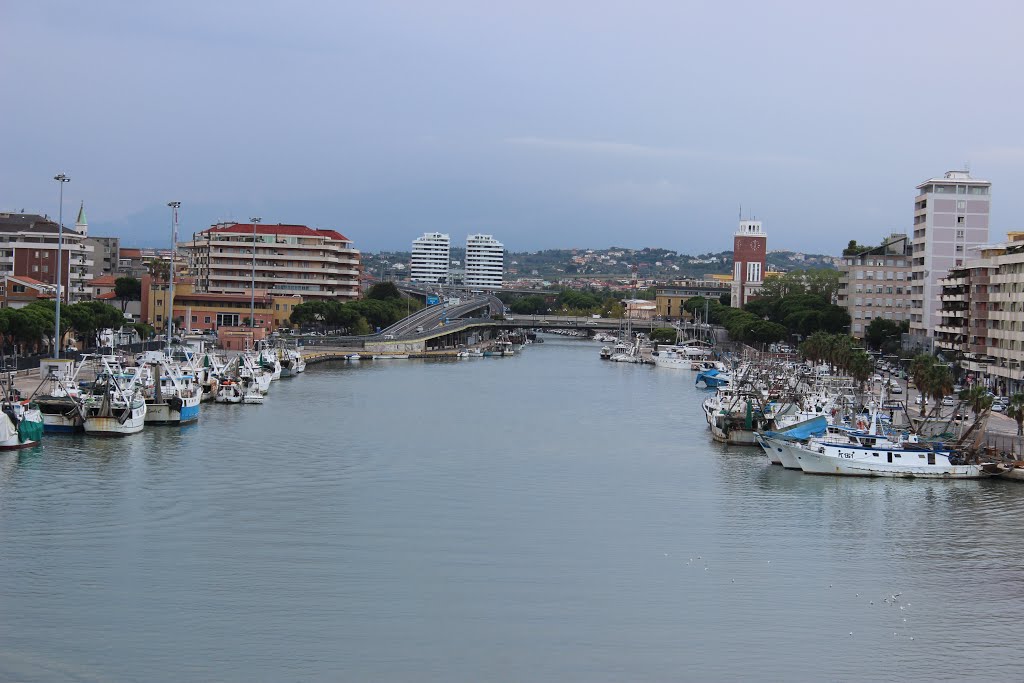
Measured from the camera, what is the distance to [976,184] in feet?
184

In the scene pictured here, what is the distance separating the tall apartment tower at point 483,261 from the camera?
187 m

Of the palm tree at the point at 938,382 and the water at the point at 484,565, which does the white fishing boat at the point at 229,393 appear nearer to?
the water at the point at 484,565

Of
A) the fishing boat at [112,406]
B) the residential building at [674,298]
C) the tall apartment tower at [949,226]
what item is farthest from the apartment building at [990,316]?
the residential building at [674,298]

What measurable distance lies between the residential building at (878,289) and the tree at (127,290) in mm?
34815

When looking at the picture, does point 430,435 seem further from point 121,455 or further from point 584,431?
point 121,455

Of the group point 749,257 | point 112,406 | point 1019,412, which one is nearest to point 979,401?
point 1019,412

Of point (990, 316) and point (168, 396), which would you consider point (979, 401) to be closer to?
point (990, 316)

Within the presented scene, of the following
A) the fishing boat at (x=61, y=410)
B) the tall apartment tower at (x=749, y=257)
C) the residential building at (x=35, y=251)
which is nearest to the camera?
the fishing boat at (x=61, y=410)

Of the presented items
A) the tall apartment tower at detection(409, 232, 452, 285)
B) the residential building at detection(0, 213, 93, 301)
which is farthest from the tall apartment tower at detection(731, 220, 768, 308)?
the tall apartment tower at detection(409, 232, 452, 285)

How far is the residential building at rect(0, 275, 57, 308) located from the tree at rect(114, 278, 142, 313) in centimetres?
1192

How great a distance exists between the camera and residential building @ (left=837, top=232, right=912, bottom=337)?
6350 centimetres

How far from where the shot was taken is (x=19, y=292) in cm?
5244

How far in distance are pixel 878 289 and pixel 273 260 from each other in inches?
1352

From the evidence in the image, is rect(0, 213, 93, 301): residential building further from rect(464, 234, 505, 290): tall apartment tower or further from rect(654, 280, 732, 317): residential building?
rect(464, 234, 505, 290): tall apartment tower
